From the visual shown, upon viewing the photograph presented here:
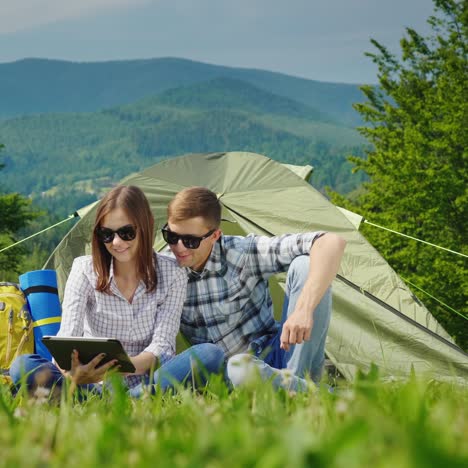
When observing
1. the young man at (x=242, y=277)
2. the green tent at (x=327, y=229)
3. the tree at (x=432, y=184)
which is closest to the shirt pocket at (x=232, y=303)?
the young man at (x=242, y=277)

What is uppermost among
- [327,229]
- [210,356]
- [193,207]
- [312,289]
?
[193,207]

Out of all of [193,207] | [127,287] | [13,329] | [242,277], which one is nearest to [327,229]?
[242,277]

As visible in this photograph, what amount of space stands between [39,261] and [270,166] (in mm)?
68099

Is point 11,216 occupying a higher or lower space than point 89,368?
lower

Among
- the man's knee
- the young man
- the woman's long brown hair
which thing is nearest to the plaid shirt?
the young man

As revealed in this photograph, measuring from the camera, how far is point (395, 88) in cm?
1928

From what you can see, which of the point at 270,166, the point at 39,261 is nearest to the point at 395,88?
the point at 270,166

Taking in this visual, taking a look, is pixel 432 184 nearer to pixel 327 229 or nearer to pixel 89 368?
pixel 327 229

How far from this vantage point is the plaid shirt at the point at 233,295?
333 centimetres

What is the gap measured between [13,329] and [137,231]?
3.41 feet

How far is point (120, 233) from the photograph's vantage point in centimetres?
311

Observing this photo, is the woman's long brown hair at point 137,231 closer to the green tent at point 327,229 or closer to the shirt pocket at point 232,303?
the shirt pocket at point 232,303

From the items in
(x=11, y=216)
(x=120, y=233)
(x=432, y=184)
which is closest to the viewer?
(x=120, y=233)

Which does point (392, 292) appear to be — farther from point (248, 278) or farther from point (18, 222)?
point (18, 222)
